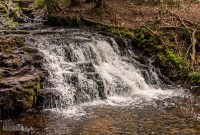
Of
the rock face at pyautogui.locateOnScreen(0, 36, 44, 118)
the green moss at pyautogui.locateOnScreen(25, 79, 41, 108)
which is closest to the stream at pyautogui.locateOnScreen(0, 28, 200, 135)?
the green moss at pyautogui.locateOnScreen(25, 79, 41, 108)

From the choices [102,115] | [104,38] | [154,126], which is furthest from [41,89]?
[104,38]

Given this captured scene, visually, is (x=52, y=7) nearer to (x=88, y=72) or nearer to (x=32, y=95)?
(x=88, y=72)

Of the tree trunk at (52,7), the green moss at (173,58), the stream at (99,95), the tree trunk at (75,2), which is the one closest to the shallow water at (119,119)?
the stream at (99,95)

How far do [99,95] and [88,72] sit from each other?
126 centimetres

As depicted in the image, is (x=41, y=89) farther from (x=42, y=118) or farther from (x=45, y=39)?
(x=45, y=39)

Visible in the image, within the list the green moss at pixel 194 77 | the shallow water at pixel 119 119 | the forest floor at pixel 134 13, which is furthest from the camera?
the forest floor at pixel 134 13

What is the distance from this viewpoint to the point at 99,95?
50.8ft

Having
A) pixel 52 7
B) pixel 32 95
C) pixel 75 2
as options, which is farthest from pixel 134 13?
pixel 32 95

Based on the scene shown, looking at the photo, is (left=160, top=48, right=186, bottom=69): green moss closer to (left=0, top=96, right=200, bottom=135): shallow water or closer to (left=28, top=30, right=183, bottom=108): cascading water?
(left=28, top=30, right=183, bottom=108): cascading water

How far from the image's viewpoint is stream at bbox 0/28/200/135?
39.5ft

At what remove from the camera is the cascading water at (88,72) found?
15219 mm

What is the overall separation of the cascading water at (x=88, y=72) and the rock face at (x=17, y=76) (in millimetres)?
588

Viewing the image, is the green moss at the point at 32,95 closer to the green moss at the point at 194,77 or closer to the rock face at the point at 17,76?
the rock face at the point at 17,76

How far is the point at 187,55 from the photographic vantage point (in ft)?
60.1
